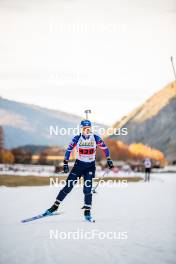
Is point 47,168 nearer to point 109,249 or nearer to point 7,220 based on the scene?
point 7,220

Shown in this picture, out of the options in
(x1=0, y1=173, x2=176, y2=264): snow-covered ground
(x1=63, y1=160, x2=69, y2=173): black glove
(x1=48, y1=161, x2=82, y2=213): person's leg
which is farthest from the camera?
(x1=48, y1=161, x2=82, y2=213): person's leg

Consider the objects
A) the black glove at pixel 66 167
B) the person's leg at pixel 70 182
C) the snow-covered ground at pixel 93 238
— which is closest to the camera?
the snow-covered ground at pixel 93 238

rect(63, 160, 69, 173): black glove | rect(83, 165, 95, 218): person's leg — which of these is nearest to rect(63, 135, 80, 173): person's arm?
rect(63, 160, 69, 173): black glove

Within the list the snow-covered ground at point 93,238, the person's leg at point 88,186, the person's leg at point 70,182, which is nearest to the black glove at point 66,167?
the person's leg at point 70,182

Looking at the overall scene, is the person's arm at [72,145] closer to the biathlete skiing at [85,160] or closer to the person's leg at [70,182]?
the biathlete skiing at [85,160]

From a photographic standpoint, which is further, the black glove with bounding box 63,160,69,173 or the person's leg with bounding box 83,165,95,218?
the person's leg with bounding box 83,165,95,218

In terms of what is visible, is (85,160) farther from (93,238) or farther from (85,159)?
(93,238)

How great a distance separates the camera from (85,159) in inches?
275

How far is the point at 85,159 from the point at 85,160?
0.02 metres

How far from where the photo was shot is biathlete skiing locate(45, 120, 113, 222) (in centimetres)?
682

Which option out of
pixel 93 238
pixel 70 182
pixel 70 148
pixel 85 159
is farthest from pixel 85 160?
pixel 93 238

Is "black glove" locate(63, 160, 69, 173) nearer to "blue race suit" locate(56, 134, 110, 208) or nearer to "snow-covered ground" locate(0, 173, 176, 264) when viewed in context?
"blue race suit" locate(56, 134, 110, 208)

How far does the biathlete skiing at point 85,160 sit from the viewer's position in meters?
6.82

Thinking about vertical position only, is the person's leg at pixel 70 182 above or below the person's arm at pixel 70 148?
below
